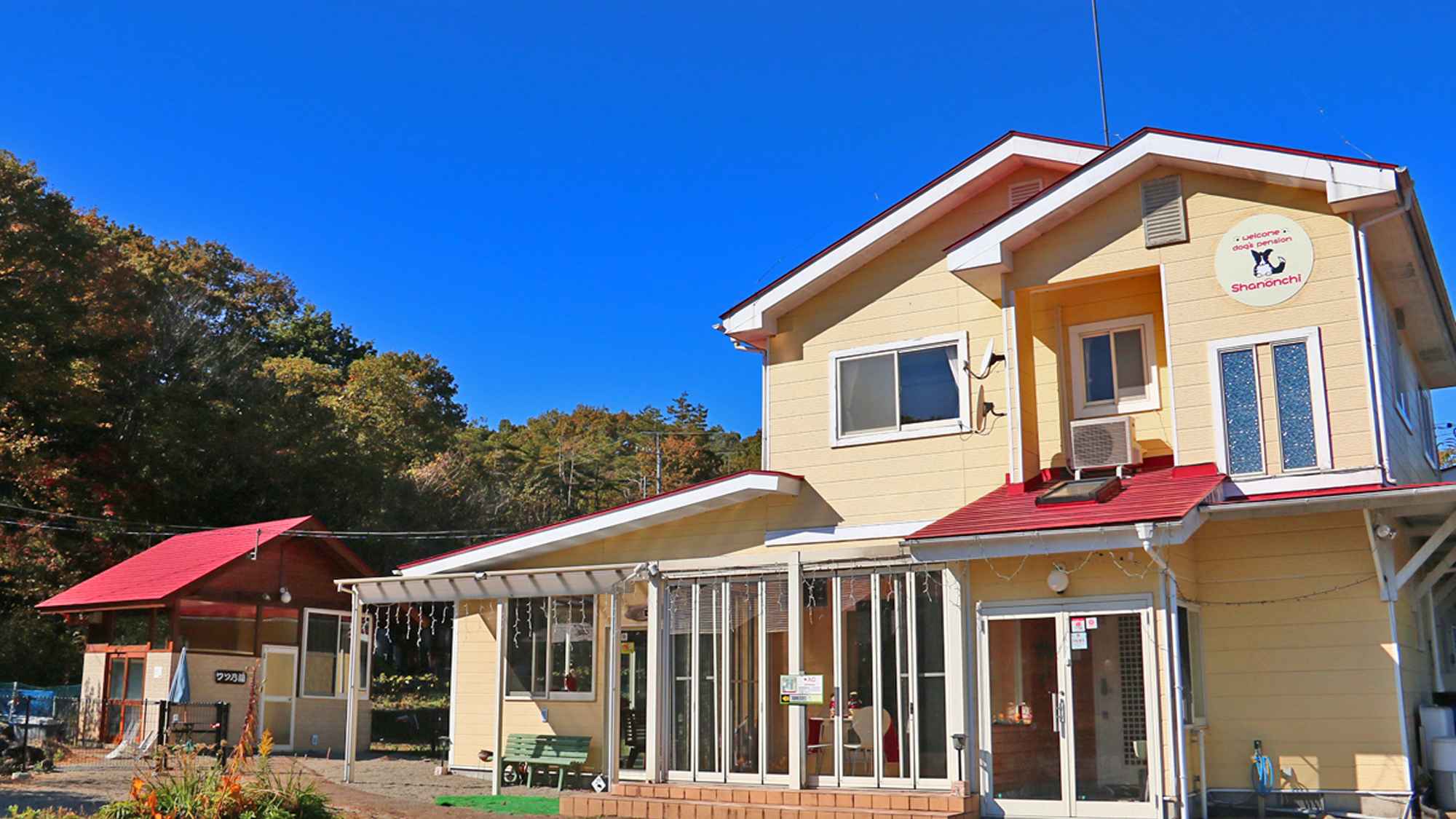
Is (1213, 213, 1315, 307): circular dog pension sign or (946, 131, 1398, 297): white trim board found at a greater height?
(946, 131, 1398, 297): white trim board

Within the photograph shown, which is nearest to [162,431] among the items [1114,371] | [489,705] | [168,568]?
[168,568]

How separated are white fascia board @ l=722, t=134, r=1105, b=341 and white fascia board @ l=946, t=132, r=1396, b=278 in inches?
35.8

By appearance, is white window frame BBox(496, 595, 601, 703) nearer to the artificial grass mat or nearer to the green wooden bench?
the green wooden bench

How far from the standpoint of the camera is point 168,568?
21.7 meters

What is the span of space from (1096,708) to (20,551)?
25.7 metres

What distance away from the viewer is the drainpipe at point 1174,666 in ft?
33.7

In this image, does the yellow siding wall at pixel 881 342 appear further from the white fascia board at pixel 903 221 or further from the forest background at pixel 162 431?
the forest background at pixel 162 431

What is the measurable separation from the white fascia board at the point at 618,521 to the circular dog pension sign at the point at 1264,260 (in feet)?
17.6

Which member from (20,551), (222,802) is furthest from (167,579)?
(222,802)

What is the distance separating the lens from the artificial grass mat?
13320mm

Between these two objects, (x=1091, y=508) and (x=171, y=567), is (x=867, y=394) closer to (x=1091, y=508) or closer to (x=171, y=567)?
(x=1091, y=508)

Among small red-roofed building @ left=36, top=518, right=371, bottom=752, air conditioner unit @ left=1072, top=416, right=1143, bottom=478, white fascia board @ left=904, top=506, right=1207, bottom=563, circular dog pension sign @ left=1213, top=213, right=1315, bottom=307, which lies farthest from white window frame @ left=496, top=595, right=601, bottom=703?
circular dog pension sign @ left=1213, top=213, right=1315, bottom=307

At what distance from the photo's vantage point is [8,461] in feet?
87.5

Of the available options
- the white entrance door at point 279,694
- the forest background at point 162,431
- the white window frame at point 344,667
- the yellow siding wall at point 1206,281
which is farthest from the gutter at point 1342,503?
the forest background at point 162,431
